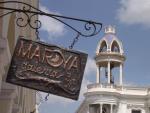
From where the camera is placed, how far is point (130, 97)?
53594mm

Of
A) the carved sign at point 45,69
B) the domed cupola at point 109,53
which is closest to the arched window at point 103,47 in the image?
the domed cupola at point 109,53

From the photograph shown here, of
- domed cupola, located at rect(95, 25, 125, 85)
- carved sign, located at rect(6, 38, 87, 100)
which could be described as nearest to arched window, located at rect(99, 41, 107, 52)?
domed cupola, located at rect(95, 25, 125, 85)

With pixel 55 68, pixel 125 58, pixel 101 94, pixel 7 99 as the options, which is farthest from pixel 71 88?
pixel 125 58

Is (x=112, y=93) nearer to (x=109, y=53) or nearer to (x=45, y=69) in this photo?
(x=109, y=53)

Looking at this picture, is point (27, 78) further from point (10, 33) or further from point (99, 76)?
point (99, 76)

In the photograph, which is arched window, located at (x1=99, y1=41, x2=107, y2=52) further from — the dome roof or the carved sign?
the carved sign

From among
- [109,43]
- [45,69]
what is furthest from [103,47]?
[45,69]

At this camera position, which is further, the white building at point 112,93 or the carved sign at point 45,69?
the white building at point 112,93

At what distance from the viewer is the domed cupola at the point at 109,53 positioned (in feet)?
181

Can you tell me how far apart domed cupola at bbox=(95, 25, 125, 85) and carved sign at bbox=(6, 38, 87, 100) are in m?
46.7

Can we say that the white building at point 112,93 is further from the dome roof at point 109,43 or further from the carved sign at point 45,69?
the carved sign at point 45,69

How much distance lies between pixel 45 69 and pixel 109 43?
4927 cm

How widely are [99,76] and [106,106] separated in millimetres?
4846

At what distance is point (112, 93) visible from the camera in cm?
5259
